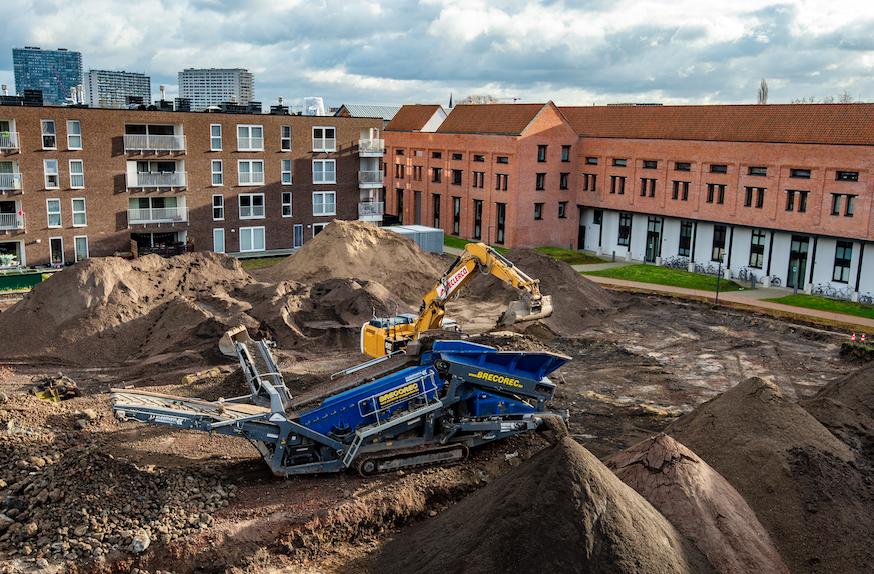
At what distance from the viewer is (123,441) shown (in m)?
16.4

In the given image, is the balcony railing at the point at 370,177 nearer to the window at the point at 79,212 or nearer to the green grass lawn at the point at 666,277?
the green grass lawn at the point at 666,277

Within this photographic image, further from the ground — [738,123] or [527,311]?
[738,123]

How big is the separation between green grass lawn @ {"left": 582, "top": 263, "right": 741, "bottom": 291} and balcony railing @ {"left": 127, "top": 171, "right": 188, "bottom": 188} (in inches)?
1033

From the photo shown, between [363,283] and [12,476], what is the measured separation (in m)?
19.7

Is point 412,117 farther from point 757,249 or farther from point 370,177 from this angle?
point 757,249

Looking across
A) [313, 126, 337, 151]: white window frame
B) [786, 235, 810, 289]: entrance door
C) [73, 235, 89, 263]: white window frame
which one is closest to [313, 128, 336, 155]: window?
[313, 126, 337, 151]: white window frame

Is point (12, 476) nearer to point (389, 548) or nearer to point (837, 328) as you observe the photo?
point (389, 548)

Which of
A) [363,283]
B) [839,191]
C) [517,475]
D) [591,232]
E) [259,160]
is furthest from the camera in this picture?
[591,232]

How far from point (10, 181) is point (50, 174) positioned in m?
2.06

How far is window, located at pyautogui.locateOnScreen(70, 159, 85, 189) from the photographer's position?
42031 mm

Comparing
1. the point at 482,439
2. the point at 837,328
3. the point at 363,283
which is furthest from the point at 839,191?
the point at 482,439

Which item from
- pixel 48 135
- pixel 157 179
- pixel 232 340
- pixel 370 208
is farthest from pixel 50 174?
pixel 232 340

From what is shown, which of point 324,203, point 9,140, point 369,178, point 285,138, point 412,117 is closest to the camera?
point 9,140

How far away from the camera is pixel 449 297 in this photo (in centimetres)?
2359
